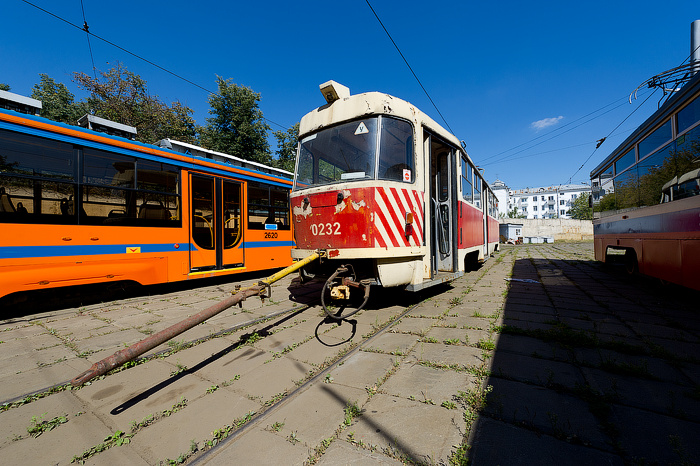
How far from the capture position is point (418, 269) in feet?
13.2

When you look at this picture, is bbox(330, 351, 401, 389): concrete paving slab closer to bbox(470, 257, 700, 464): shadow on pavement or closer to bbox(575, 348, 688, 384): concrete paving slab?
bbox(470, 257, 700, 464): shadow on pavement

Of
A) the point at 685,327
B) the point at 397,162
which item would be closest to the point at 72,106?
the point at 397,162

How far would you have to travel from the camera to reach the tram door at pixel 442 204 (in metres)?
5.15

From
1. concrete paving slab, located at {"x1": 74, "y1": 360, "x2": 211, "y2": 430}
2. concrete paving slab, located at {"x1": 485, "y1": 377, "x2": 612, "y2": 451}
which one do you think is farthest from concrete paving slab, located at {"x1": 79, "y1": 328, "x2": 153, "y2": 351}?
concrete paving slab, located at {"x1": 485, "y1": 377, "x2": 612, "y2": 451}

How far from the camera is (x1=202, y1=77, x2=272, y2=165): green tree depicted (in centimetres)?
2167

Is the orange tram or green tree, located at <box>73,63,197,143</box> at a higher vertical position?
green tree, located at <box>73,63,197,143</box>

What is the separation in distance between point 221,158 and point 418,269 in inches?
228

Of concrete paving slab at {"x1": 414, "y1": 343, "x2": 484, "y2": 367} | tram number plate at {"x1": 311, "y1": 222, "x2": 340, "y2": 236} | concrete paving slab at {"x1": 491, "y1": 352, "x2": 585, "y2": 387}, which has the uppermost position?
tram number plate at {"x1": 311, "y1": 222, "x2": 340, "y2": 236}

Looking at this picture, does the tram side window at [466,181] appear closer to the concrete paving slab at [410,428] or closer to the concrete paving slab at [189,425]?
the concrete paving slab at [410,428]

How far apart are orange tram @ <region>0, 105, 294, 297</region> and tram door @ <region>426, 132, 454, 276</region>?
4.66 meters

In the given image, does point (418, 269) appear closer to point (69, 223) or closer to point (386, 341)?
point (386, 341)

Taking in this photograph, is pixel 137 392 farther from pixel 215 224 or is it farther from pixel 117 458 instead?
pixel 215 224

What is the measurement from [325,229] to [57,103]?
33.0 meters

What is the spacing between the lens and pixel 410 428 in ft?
5.32
